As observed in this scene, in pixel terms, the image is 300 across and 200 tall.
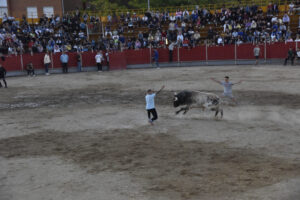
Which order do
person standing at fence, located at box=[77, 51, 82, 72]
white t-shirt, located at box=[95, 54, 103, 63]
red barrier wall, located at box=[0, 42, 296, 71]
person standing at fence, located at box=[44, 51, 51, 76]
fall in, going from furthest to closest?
person standing at fence, located at box=[77, 51, 82, 72], white t-shirt, located at box=[95, 54, 103, 63], red barrier wall, located at box=[0, 42, 296, 71], person standing at fence, located at box=[44, 51, 51, 76]

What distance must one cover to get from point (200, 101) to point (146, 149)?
12.7 feet

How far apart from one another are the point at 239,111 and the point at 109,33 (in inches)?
917

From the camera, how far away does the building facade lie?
4359 centimetres

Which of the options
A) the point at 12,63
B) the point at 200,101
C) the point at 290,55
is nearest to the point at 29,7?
the point at 12,63

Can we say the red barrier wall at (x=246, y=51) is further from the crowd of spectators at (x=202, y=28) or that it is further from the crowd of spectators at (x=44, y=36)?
the crowd of spectators at (x=44, y=36)

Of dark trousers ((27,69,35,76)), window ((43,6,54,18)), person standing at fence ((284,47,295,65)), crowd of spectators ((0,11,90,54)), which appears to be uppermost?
window ((43,6,54,18))

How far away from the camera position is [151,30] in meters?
35.4

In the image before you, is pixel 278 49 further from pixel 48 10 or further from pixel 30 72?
pixel 48 10

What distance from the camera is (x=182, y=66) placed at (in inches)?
1254

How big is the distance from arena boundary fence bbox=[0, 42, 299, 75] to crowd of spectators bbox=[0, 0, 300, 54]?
34.0 inches

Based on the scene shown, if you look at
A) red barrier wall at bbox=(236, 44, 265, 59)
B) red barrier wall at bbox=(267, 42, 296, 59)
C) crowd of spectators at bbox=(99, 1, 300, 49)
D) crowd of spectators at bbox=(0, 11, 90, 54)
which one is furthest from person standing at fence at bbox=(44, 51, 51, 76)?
red barrier wall at bbox=(267, 42, 296, 59)

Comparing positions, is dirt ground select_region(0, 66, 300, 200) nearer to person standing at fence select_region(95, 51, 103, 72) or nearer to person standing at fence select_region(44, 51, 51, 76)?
person standing at fence select_region(44, 51, 51, 76)

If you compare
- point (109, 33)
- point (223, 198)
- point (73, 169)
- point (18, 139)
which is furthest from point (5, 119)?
point (109, 33)

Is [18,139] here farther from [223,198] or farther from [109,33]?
[109,33]
